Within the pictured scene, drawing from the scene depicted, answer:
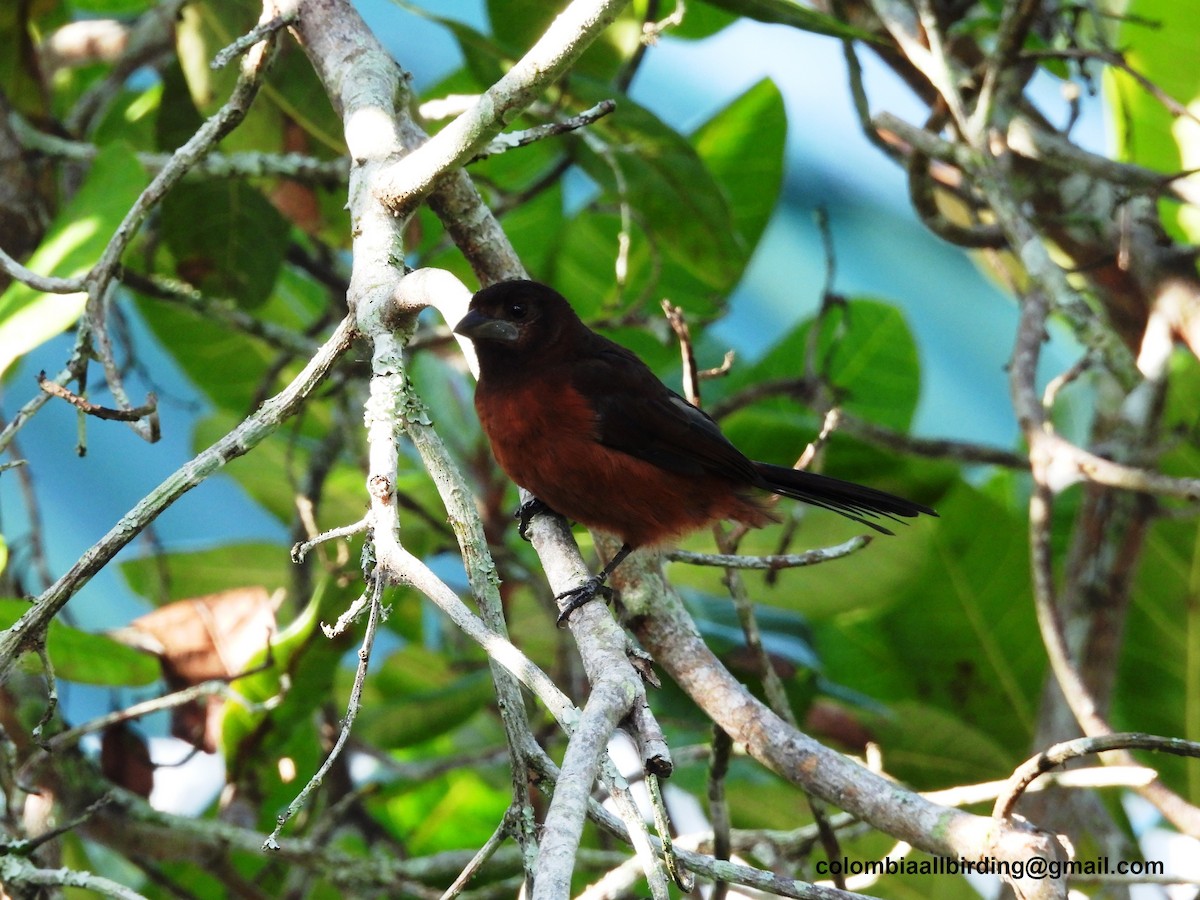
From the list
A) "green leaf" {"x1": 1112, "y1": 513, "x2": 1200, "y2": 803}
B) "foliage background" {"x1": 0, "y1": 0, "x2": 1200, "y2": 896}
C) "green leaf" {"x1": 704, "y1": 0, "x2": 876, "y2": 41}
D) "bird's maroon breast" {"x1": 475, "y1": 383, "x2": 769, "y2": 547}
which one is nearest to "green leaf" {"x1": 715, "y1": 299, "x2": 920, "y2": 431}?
"foliage background" {"x1": 0, "y1": 0, "x2": 1200, "y2": 896}

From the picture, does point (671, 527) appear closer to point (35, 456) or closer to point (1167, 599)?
point (1167, 599)

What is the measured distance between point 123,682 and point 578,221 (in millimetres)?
2257

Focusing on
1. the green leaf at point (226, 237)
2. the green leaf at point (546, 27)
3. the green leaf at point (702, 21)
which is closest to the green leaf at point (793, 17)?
the green leaf at point (546, 27)

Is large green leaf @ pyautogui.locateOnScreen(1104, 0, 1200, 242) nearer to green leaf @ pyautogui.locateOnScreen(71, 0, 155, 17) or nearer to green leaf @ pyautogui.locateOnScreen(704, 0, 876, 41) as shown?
green leaf @ pyautogui.locateOnScreen(704, 0, 876, 41)

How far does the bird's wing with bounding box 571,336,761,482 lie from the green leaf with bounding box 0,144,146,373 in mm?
1131

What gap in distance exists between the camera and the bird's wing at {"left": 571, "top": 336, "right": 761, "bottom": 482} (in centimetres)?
311

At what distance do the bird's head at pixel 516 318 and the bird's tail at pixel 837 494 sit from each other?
639 millimetres

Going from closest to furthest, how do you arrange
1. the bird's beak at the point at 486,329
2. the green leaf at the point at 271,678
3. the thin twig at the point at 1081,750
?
1. the thin twig at the point at 1081,750
2. the bird's beak at the point at 486,329
3. the green leaf at the point at 271,678

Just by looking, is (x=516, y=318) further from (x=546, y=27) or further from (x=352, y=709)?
(x=352, y=709)

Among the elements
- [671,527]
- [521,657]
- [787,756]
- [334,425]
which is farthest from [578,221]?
[521,657]

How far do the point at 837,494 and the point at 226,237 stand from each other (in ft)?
6.31

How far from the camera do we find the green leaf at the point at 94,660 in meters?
2.72

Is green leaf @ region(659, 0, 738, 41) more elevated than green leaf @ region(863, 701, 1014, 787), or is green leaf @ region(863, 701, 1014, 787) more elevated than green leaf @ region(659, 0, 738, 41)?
green leaf @ region(659, 0, 738, 41)

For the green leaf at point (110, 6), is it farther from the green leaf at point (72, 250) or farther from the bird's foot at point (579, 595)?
the bird's foot at point (579, 595)
